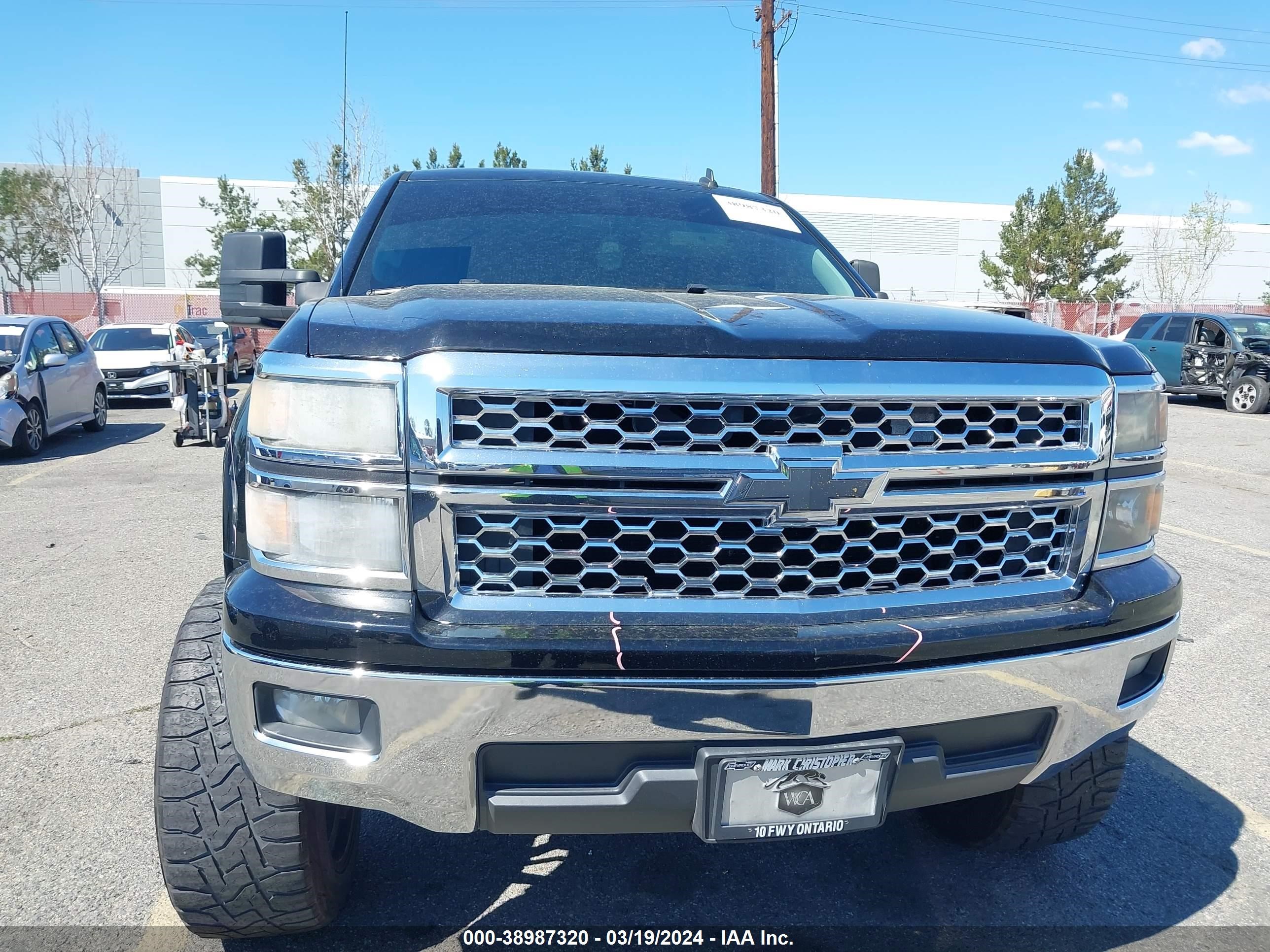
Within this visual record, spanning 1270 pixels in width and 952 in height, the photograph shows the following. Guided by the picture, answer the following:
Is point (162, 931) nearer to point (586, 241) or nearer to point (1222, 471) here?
point (586, 241)

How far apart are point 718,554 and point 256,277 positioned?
2.07 metres

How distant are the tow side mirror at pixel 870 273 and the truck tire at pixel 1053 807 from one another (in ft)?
6.33

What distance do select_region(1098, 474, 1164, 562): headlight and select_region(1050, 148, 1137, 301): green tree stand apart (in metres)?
40.8

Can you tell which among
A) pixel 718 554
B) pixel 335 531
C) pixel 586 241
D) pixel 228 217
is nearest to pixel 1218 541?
pixel 586 241

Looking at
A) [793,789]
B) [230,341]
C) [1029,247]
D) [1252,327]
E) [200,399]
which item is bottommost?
[793,789]

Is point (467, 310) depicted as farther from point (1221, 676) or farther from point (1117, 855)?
point (1221, 676)

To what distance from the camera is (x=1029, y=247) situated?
3925 centimetres

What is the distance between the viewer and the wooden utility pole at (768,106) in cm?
1900

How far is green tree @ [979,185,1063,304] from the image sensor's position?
127ft

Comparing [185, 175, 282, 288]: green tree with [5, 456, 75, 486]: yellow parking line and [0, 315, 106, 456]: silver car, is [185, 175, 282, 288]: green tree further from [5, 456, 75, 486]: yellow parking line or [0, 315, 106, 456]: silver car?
[5, 456, 75, 486]: yellow parking line

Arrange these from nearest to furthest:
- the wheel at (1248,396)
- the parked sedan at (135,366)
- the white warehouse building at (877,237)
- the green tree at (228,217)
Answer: the wheel at (1248,396), the parked sedan at (135,366), the green tree at (228,217), the white warehouse building at (877,237)

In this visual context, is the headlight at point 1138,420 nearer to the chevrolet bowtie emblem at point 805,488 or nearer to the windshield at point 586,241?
the chevrolet bowtie emblem at point 805,488

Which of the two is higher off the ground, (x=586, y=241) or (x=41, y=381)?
(x=586, y=241)

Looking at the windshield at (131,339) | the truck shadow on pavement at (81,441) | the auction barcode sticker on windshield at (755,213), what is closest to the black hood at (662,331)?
the auction barcode sticker on windshield at (755,213)
